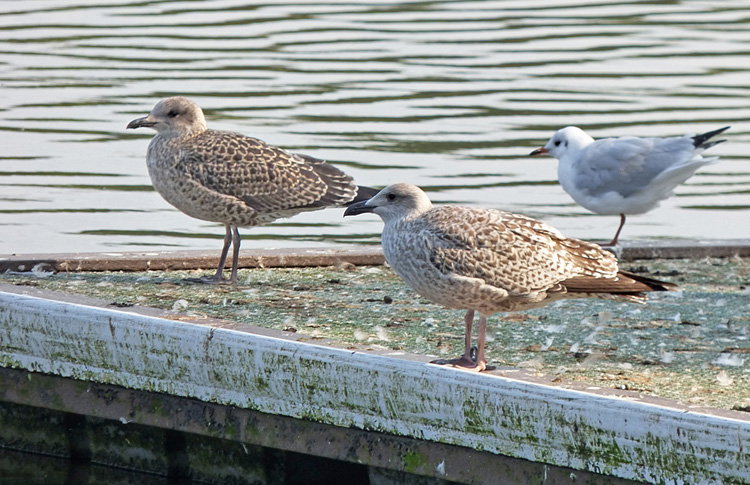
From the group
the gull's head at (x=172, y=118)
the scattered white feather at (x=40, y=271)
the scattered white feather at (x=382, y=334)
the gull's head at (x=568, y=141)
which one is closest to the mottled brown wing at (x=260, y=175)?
the gull's head at (x=172, y=118)

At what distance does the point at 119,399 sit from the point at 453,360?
70.3 inches

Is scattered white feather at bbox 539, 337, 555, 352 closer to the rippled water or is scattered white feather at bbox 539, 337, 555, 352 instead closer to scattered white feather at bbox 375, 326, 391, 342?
scattered white feather at bbox 375, 326, 391, 342

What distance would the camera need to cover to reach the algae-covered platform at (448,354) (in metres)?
5.51

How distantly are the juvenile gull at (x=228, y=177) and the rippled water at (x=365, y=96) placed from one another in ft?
→ 10.1

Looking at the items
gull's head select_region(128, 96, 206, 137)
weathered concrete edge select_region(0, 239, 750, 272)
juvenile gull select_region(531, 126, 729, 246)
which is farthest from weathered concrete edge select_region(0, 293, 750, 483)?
juvenile gull select_region(531, 126, 729, 246)

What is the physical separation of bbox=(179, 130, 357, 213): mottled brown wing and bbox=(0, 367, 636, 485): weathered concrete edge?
2.06m

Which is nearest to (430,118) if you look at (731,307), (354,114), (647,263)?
(354,114)

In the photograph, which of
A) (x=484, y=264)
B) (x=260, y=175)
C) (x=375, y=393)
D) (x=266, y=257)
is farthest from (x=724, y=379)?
(x=266, y=257)

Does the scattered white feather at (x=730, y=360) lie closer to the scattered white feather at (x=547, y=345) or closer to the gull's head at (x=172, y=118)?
the scattered white feather at (x=547, y=345)

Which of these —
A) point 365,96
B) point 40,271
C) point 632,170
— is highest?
point 632,170

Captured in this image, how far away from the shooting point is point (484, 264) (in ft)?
21.0

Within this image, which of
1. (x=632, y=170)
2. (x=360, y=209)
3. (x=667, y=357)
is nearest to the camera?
(x=360, y=209)

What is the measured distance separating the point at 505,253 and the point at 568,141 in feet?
18.0

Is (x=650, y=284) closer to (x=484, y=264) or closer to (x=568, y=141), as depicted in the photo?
(x=484, y=264)
